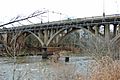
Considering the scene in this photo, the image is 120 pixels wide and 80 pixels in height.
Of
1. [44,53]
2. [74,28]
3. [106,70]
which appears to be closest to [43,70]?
[106,70]

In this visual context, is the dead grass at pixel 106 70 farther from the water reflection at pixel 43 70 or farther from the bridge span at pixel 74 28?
the bridge span at pixel 74 28

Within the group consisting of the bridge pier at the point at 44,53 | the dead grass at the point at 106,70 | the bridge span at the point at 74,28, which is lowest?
the bridge pier at the point at 44,53

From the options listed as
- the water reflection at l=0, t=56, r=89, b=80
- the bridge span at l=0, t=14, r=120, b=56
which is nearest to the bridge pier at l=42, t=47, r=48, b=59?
the bridge span at l=0, t=14, r=120, b=56

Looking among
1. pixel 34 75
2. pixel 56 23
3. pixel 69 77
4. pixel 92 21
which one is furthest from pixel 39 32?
pixel 69 77

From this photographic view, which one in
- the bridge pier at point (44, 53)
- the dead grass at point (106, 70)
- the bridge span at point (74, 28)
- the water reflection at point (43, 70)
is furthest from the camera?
the bridge pier at point (44, 53)

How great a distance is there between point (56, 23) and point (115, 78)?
4422 centimetres

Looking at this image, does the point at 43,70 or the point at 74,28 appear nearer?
the point at 43,70

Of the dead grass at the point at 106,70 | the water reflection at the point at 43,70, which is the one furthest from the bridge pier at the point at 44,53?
the dead grass at the point at 106,70

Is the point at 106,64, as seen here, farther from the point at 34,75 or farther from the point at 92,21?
the point at 92,21

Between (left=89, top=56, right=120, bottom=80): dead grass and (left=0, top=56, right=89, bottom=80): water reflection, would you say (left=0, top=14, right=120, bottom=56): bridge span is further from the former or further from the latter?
(left=89, top=56, right=120, bottom=80): dead grass

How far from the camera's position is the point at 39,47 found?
56.6m

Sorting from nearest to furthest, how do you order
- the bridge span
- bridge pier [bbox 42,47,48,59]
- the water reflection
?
the water reflection → the bridge span → bridge pier [bbox 42,47,48,59]

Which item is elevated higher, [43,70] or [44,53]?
[43,70]

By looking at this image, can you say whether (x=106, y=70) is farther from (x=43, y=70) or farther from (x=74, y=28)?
(x=74, y=28)
